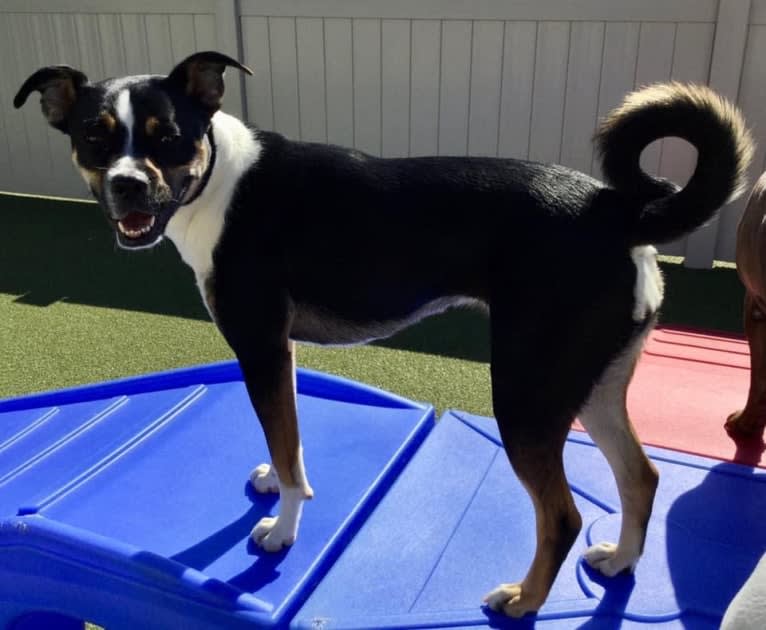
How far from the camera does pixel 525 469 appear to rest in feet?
6.17

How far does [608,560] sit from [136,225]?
5.56ft

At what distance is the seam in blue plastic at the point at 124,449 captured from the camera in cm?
240

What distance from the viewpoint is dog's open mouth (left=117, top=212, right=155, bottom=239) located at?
204 cm

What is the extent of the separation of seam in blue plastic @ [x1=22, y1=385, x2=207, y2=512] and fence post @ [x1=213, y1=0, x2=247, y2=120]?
14.5 ft

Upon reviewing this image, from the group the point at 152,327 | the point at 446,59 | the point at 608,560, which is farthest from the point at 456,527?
the point at 446,59

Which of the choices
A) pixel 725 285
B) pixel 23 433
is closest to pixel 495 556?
pixel 23 433

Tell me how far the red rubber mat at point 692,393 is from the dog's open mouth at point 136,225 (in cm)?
176

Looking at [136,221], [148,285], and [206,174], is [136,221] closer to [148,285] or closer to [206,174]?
[206,174]

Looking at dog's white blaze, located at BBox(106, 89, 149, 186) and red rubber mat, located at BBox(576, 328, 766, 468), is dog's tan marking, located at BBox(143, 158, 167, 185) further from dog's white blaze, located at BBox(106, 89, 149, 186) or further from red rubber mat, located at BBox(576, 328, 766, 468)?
red rubber mat, located at BBox(576, 328, 766, 468)

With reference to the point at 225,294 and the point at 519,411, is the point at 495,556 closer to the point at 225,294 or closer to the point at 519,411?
the point at 519,411

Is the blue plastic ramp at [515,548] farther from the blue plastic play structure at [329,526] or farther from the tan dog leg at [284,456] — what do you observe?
the tan dog leg at [284,456]

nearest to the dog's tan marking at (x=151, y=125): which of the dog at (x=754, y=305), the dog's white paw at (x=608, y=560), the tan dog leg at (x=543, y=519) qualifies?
the tan dog leg at (x=543, y=519)

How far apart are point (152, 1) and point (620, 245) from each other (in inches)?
261

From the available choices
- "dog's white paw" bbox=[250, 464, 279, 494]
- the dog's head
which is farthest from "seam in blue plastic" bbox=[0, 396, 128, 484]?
the dog's head
